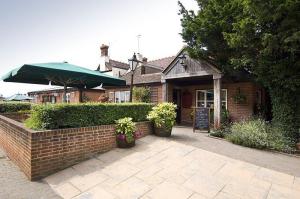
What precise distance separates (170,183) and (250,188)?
1731 millimetres

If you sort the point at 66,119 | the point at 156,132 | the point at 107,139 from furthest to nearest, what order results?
the point at 156,132 < the point at 107,139 < the point at 66,119

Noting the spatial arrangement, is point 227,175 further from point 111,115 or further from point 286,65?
point 286,65

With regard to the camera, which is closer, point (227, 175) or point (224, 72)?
point (227, 175)

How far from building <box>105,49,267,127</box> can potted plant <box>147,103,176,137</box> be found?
3.38 metres

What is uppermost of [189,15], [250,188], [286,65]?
[189,15]

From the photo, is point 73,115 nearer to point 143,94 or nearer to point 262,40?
point 262,40

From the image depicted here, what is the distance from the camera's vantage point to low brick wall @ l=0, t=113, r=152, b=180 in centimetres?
520

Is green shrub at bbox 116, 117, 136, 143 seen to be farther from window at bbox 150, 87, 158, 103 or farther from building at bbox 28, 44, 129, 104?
building at bbox 28, 44, 129, 104

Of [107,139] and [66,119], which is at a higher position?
[66,119]

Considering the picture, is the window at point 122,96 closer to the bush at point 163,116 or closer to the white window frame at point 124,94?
the white window frame at point 124,94

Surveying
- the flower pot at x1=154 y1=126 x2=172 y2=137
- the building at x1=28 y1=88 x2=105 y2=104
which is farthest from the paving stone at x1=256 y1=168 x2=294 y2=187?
the building at x1=28 y1=88 x2=105 y2=104

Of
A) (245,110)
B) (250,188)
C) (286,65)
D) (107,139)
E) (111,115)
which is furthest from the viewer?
(245,110)

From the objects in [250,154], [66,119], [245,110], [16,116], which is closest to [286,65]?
[250,154]

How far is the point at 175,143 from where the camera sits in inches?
302
